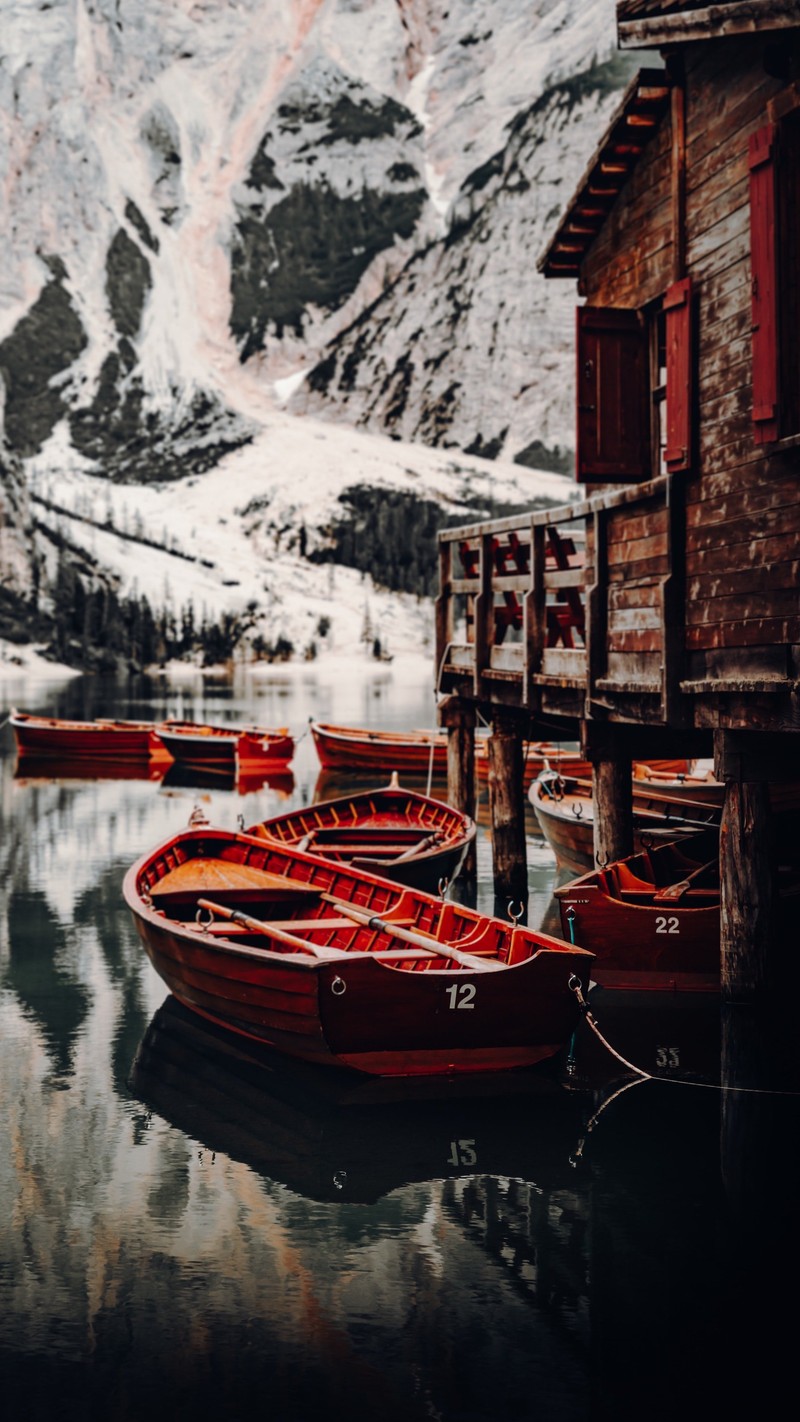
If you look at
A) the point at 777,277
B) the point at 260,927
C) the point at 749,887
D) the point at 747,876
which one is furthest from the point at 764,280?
the point at 260,927

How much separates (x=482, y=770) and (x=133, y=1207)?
96.0 feet

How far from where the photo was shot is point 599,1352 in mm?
8391

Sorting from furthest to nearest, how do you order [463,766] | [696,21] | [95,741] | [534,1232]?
[95,741]
[463,766]
[696,21]
[534,1232]

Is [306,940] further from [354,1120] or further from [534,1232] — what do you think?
[534,1232]

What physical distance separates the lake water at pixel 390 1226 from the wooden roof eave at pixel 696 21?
8810 millimetres

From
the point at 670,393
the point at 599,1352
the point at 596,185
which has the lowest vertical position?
the point at 599,1352

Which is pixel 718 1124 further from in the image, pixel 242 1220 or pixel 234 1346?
pixel 234 1346

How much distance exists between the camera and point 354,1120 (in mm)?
12453

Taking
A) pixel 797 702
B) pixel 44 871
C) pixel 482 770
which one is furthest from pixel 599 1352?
pixel 482 770

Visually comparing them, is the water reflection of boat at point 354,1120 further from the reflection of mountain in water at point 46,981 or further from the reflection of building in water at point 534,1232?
the reflection of mountain in water at point 46,981

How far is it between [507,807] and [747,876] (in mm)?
8585

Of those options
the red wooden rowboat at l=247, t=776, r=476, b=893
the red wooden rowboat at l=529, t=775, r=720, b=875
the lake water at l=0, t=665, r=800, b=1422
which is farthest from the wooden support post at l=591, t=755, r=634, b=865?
the red wooden rowboat at l=247, t=776, r=476, b=893

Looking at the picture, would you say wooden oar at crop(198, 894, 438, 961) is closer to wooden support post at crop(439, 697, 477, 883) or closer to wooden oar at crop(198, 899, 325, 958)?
wooden oar at crop(198, 899, 325, 958)

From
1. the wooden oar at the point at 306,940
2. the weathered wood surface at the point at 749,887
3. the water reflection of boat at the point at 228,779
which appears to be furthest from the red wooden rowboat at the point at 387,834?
the water reflection of boat at the point at 228,779
